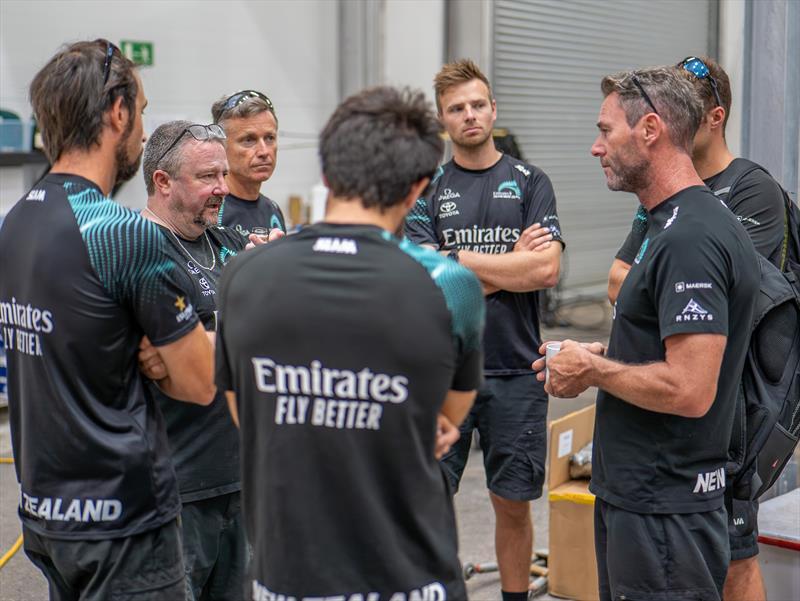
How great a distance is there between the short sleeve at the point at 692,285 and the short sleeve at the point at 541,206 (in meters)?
1.45

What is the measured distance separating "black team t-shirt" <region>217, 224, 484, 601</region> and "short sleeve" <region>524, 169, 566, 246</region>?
211 cm

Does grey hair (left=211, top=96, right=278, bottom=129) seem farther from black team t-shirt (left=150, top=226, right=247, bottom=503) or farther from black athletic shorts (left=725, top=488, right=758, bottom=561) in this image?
black athletic shorts (left=725, top=488, right=758, bottom=561)

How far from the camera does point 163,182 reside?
2.83 meters

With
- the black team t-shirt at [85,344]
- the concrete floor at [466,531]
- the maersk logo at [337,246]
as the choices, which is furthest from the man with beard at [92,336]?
the concrete floor at [466,531]

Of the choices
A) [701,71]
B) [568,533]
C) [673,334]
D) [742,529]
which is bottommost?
[568,533]

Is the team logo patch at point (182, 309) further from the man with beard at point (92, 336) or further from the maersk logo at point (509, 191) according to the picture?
the maersk logo at point (509, 191)

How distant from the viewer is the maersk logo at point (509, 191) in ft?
12.7

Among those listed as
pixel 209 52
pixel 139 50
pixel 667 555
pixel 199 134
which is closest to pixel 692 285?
pixel 667 555

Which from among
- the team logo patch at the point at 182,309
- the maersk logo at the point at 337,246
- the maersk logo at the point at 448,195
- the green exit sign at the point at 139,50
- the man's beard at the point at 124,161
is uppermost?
the green exit sign at the point at 139,50

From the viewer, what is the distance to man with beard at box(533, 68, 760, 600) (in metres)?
2.37

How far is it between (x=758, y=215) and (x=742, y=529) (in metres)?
0.97

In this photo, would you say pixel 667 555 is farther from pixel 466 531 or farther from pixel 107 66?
pixel 466 531

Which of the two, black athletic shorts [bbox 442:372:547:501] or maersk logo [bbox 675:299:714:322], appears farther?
black athletic shorts [bbox 442:372:547:501]

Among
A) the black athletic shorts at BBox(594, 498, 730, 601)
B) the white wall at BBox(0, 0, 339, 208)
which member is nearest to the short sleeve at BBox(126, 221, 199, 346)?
the black athletic shorts at BBox(594, 498, 730, 601)
